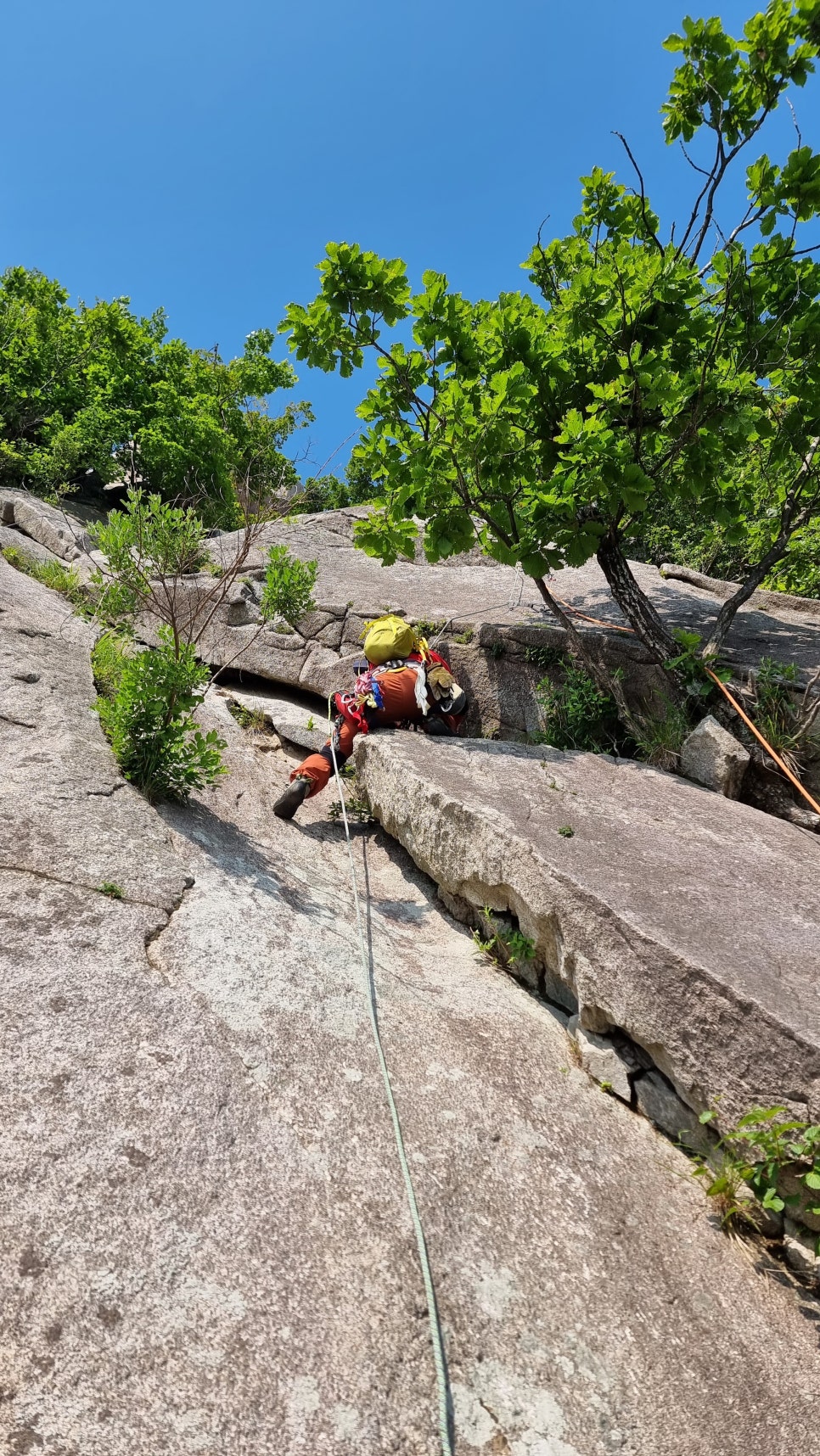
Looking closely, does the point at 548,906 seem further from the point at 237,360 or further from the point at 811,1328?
the point at 237,360

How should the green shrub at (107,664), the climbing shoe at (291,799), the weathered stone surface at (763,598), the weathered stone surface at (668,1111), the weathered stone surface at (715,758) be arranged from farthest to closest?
1. the weathered stone surface at (763,598)
2. the green shrub at (107,664)
3. the climbing shoe at (291,799)
4. the weathered stone surface at (715,758)
5. the weathered stone surface at (668,1111)

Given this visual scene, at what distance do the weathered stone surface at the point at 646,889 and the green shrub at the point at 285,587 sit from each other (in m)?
2.79

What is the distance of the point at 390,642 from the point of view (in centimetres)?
721

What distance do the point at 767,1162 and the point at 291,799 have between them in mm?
4497

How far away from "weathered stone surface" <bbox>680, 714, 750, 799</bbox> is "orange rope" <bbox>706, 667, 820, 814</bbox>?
181 mm

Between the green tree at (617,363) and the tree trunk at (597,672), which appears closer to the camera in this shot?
the green tree at (617,363)

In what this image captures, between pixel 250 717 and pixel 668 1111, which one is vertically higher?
pixel 250 717

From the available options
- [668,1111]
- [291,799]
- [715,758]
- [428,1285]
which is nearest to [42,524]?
[291,799]

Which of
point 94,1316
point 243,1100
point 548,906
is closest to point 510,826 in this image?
point 548,906

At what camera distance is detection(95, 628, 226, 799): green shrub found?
200 inches

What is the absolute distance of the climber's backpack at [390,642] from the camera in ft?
23.7

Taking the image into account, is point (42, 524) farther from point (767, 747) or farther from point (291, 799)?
point (767, 747)

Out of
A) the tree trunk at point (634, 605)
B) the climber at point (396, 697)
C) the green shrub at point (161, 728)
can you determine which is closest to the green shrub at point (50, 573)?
the climber at point (396, 697)

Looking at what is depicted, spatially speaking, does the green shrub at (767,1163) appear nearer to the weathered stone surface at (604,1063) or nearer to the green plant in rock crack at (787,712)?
the weathered stone surface at (604,1063)
